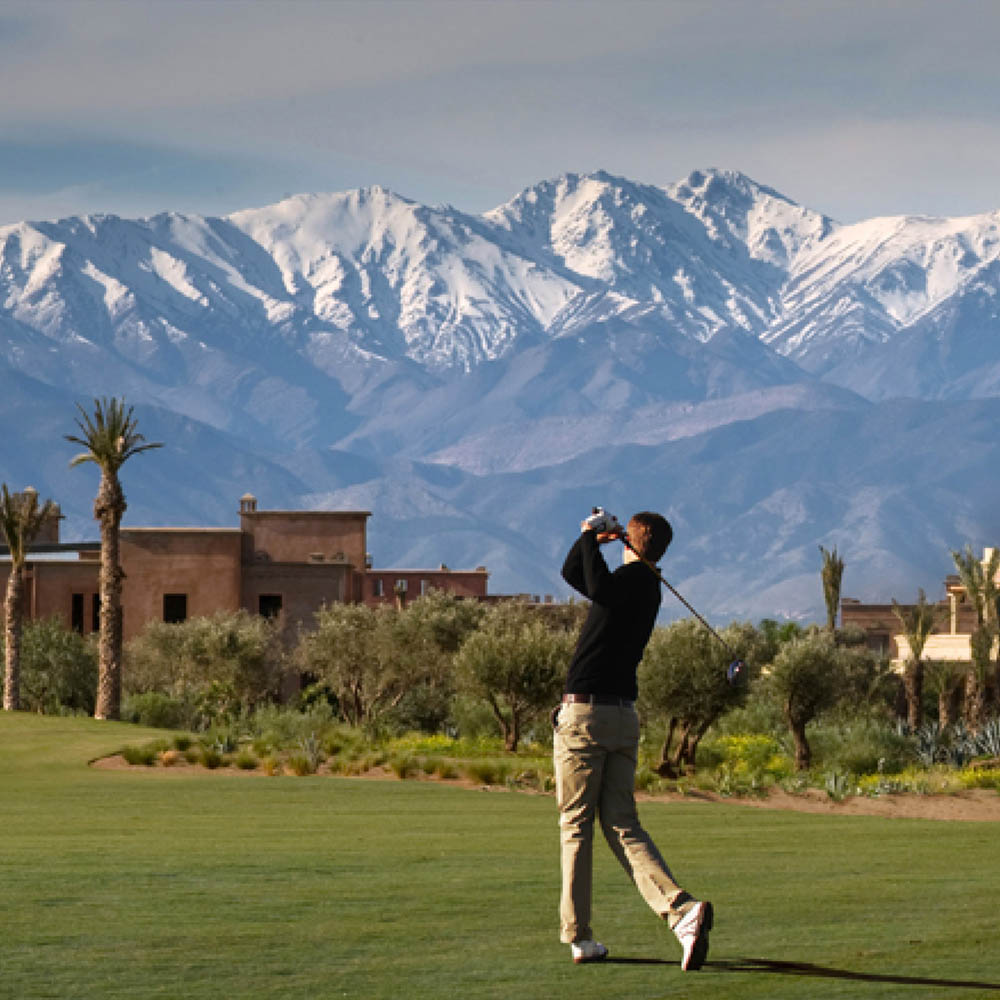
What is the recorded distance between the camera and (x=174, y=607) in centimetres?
8169

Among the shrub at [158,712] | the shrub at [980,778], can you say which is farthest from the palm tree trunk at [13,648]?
the shrub at [980,778]

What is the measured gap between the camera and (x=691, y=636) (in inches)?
1650

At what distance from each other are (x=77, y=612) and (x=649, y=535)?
71970 millimetres

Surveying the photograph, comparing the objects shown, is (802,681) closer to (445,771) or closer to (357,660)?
(445,771)

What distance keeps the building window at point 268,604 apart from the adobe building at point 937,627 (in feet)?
82.5

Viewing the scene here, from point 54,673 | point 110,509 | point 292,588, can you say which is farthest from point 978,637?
point 292,588

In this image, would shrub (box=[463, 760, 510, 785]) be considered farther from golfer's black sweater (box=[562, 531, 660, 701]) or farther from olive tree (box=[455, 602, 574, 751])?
golfer's black sweater (box=[562, 531, 660, 701])

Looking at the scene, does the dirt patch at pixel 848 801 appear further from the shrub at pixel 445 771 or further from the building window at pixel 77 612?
the building window at pixel 77 612

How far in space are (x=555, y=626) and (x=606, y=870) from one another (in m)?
65.9

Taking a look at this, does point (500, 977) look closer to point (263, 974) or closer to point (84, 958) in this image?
point (263, 974)

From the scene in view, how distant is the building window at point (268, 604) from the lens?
8281cm

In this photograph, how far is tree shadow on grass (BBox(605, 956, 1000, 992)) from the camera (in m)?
10.6

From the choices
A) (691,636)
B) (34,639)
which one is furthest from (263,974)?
(34,639)

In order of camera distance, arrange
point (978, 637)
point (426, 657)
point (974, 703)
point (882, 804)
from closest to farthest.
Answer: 1. point (882, 804)
2. point (974, 703)
3. point (978, 637)
4. point (426, 657)
